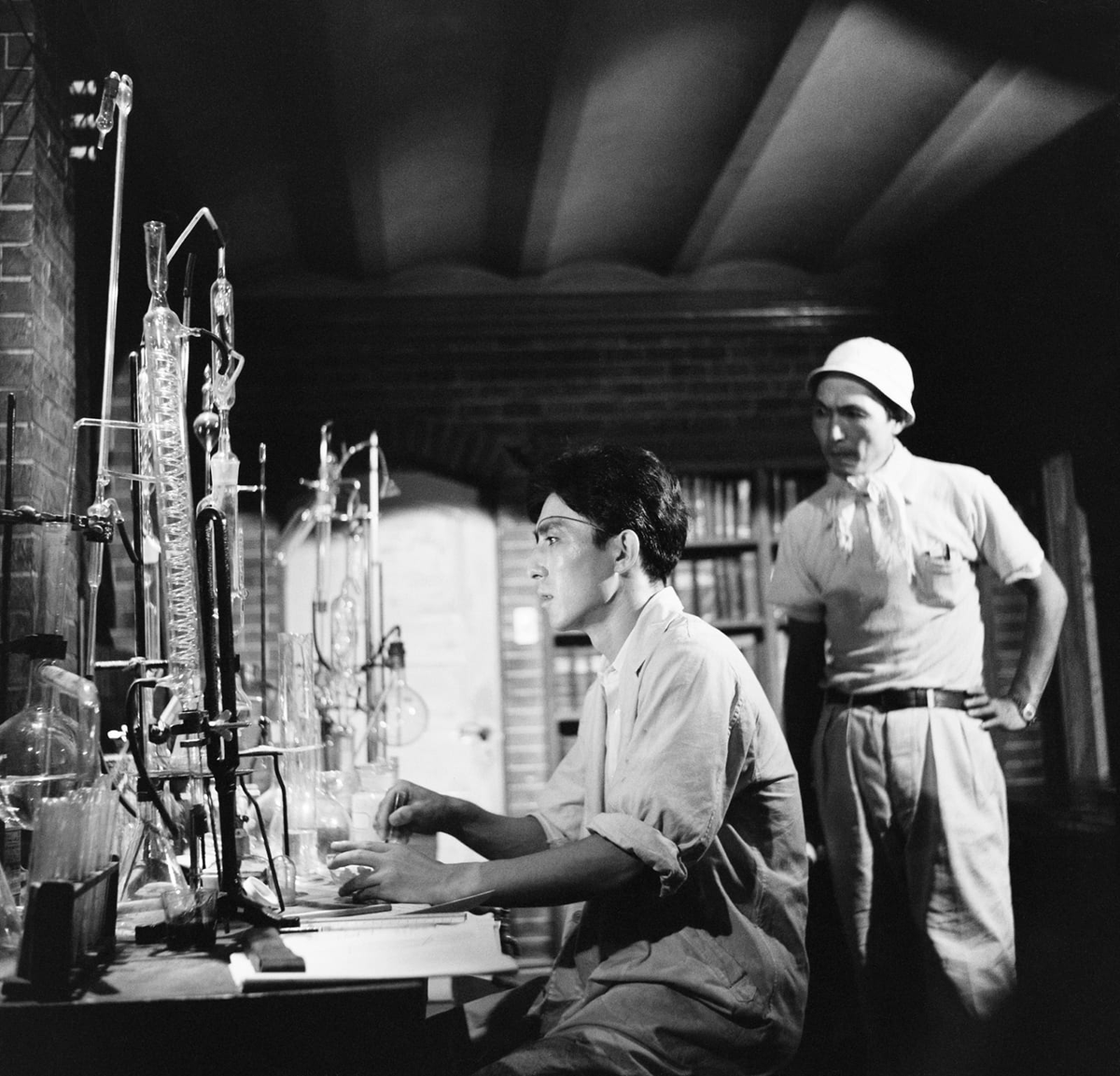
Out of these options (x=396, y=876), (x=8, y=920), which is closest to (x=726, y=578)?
(x=396, y=876)

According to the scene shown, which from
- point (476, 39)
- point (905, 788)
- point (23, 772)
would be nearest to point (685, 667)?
point (23, 772)

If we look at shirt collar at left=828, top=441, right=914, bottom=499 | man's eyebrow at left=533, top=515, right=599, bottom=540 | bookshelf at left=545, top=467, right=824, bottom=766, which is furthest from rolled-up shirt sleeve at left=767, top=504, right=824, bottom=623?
bookshelf at left=545, top=467, right=824, bottom=766

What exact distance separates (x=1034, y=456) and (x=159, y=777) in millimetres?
3833

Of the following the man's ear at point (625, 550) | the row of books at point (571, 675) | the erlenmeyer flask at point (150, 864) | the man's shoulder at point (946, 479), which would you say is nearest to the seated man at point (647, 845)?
the man's ear at point (625, 550)

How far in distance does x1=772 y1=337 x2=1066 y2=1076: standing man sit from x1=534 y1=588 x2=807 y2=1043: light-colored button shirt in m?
0.90

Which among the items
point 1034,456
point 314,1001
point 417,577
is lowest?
point 314,1001

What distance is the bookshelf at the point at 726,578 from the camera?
15.8 feet

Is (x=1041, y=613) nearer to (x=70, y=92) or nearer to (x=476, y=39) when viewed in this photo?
(x=476, y=39)

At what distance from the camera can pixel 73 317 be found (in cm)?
274

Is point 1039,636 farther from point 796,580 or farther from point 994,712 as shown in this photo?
point 796,580

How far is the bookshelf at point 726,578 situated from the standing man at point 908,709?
2.25 meters

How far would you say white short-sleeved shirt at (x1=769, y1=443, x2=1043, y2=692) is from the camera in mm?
2420

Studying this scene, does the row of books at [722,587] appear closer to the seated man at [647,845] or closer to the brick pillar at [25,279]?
the brick pillar at [25,279]

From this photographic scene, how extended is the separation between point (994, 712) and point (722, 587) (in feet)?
8.17
